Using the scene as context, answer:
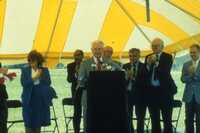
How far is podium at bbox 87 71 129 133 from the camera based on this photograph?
5.85m

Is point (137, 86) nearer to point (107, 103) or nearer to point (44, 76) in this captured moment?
point (44, 76)

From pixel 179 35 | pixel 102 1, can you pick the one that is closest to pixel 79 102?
pixel 102 1

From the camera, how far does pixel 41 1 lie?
8.77m

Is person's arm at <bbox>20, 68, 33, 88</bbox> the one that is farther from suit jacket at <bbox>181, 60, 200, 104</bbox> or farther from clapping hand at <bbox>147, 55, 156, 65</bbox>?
suit jacket at <bbox>181, 60, 200, 104</bbox>

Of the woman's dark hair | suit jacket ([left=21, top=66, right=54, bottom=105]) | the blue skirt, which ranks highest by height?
the woman's dark hair

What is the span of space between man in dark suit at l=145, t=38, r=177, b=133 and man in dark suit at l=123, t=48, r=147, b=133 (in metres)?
0.44

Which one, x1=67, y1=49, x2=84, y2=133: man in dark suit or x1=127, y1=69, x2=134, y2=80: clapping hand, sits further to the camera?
x1=67, y1=49, x2=84, y2=133: man in dark suit

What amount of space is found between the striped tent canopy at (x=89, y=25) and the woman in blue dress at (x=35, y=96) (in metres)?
1.53

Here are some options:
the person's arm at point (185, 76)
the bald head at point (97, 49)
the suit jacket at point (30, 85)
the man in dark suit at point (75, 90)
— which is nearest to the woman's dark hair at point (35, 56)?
the suit jacket at point (30, 85)

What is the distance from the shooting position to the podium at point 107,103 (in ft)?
19.2

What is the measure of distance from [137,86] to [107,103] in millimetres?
2588

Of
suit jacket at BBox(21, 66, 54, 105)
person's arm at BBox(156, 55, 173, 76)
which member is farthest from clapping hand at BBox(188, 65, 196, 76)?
suit jacket at BBox(21, 66, 54, 105)

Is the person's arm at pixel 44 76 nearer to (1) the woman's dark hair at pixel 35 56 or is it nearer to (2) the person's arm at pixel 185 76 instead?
(1) the woman's dark hair at pixel 35 56

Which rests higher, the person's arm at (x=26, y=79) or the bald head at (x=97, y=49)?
the bald head at (x=97, y=49)
